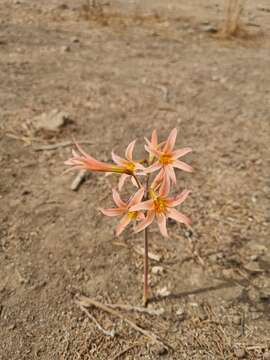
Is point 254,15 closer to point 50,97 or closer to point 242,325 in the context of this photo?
point 50,97

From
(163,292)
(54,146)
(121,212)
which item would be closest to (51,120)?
(54,146)

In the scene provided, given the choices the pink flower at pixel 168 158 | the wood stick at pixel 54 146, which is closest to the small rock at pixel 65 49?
the wood stick at pixel 54 146

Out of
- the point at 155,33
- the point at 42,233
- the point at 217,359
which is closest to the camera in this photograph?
the point at 217,359

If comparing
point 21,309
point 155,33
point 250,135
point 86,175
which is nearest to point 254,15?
point 155,33

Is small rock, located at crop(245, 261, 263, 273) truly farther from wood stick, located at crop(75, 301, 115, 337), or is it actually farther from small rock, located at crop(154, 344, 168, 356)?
wood stick, located at crop(75, 301, 115, 337)

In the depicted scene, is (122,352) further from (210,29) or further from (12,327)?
(210,29)

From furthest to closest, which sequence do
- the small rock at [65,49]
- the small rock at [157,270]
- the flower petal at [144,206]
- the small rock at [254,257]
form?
the small rock at [65,49] < the small rock at [254,257] < the small rock at [157,270] < the flower petal at [144,206]

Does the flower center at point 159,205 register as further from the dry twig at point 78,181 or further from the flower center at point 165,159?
the dry twig at point 78,181
